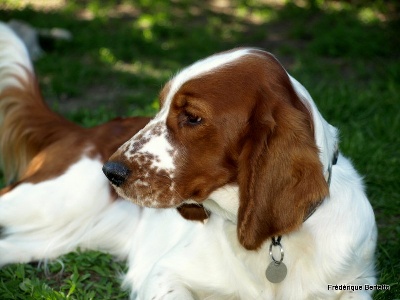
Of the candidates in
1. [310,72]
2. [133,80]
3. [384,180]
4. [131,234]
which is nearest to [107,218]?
[131,234]

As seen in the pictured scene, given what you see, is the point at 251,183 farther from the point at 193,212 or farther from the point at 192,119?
the point at 193,212

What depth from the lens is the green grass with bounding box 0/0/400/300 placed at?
4.32 meters

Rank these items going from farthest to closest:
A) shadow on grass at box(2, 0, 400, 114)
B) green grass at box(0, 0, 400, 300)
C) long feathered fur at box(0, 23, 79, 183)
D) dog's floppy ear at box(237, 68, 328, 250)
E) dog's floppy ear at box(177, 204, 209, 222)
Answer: shadow on grass at box(2, 0, 400, 114), long feathered fur at box(0, 23, 79, 183), green grass at box(0, 0, 400, 300), dog's floppy ear at box(177, 204, 209, 222), dog's floppy ear at box(237, 68, 328, 250)

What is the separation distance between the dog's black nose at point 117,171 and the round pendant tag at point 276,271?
81 centimetres

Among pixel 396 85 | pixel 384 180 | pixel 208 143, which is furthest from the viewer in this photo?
pixel 396 85

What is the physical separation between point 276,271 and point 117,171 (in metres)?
0.88

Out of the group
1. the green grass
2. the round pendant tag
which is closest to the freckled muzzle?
the round pendant tag

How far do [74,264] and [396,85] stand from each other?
399 centimetres

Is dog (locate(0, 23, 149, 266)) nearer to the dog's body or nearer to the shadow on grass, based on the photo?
the dog's body

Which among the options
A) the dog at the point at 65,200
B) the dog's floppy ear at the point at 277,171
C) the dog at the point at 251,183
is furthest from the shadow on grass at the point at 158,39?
the dog's floppy ear at the point at 277,171

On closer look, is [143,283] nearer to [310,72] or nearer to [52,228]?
[52,228]

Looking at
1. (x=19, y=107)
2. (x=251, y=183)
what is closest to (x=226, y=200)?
(x=251, y=183)

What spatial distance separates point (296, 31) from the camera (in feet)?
29.9

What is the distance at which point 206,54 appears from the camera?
840cm
